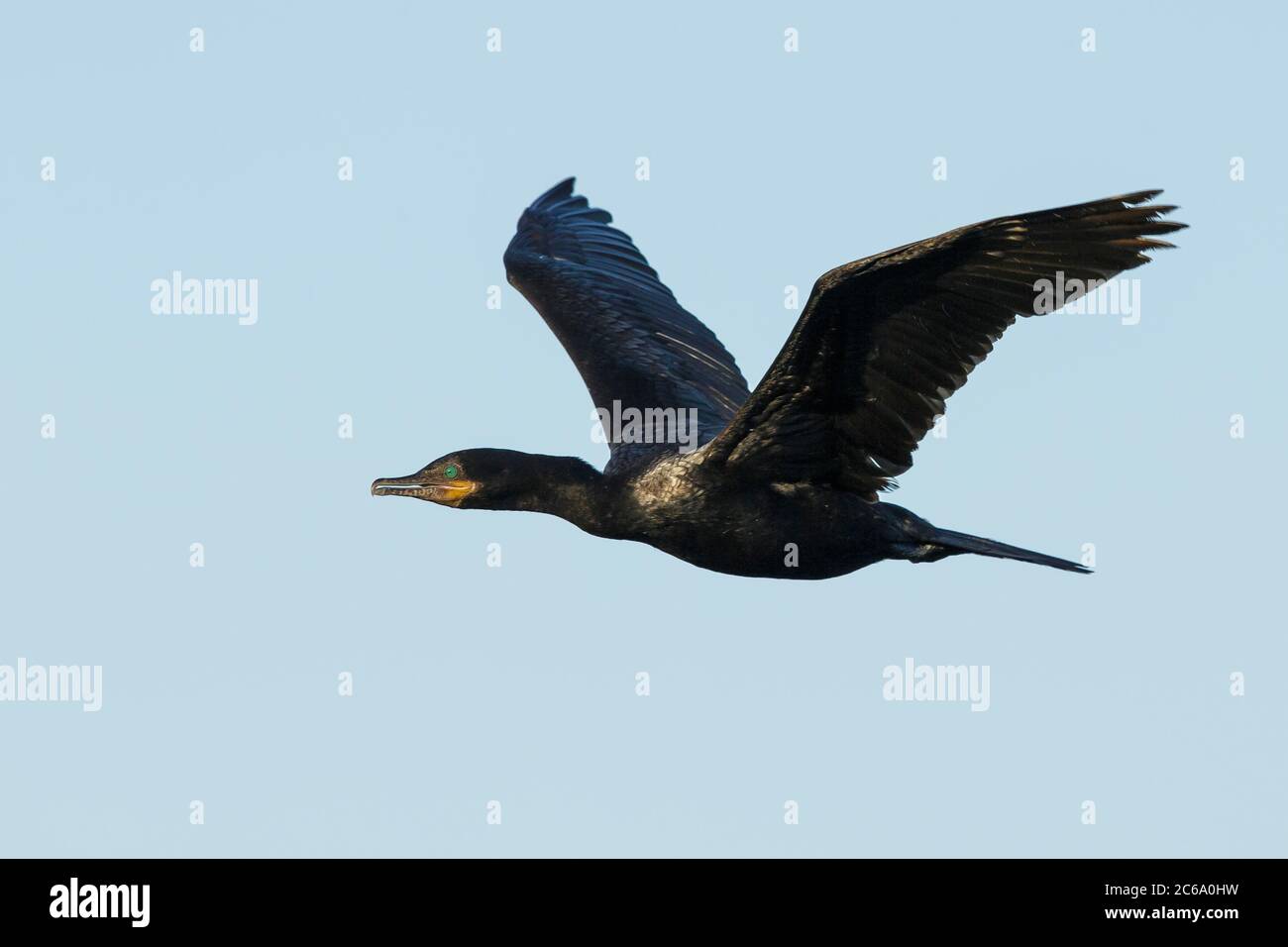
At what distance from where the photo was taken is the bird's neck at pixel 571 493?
11.3 metres

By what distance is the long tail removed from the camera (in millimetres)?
10531

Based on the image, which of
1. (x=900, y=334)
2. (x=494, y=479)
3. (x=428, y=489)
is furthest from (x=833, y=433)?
(x=428, y=489)

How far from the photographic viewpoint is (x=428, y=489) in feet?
37.8

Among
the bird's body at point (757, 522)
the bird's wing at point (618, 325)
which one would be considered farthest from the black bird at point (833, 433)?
the bird's wing at point (618, 325)

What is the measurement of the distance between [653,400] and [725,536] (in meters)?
2.18

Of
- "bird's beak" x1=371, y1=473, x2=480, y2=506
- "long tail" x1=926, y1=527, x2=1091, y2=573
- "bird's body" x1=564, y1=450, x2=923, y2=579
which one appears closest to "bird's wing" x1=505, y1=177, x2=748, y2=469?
"bird's body" x1=564, y1=450, x2=923, y2=579

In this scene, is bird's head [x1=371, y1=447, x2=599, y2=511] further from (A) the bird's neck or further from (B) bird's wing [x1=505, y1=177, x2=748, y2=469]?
(B) bird's wing [x1=505, y1=177, x2=748, y2=469]

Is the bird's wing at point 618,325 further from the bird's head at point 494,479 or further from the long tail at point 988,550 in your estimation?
the long tail at point 988,550

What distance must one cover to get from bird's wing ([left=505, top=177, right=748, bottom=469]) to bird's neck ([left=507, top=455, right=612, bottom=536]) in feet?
1.21

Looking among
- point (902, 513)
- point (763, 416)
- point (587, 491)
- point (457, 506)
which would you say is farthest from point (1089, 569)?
point (457, 506)

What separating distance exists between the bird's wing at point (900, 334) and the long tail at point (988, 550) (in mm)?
442

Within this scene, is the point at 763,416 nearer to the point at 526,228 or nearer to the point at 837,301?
the point at 837,301

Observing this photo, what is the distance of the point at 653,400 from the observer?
12.9 m

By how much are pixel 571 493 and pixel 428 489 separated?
857 millimetres
